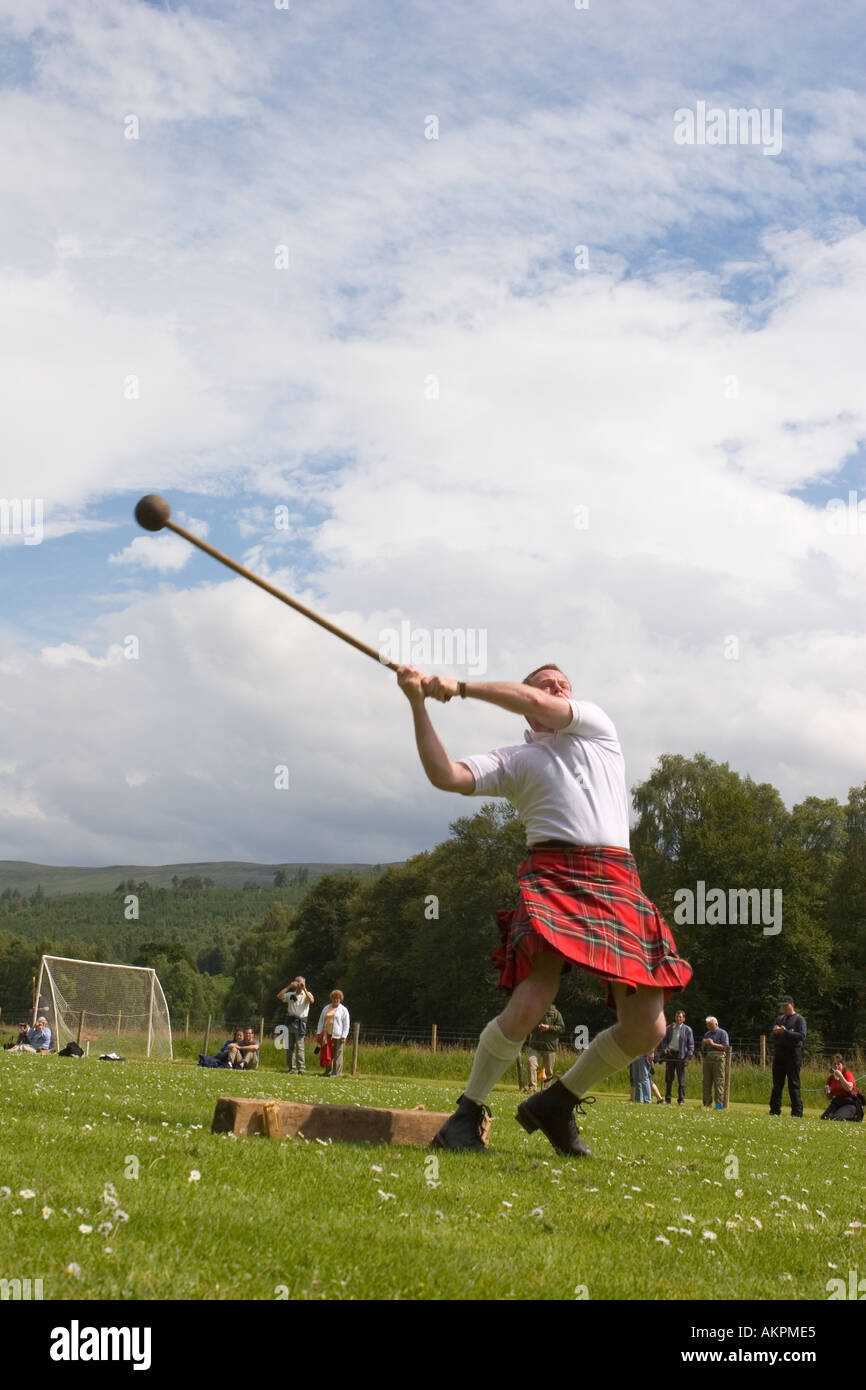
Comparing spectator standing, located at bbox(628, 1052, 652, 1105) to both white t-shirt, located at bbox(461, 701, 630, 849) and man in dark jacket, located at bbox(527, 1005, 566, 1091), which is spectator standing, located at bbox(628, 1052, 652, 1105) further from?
white t-shirt, located at bbox(461, 701, 630, 849)

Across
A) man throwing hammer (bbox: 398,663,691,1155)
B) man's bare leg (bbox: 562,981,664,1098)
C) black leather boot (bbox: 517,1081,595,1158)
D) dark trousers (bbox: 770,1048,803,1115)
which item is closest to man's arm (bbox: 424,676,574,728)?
man throwing hammer (bbox: 398,663,691,1155)

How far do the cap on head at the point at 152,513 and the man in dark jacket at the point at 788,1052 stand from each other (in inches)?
718

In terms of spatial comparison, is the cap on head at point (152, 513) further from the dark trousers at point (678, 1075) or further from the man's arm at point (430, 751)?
the dark trousers at point (678, 1075)

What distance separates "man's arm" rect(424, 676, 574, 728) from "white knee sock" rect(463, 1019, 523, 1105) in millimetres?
1572

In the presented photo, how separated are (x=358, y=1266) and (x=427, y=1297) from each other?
0.27m

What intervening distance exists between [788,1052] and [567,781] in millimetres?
18060

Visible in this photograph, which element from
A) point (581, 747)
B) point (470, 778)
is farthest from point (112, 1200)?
point (581, 747)

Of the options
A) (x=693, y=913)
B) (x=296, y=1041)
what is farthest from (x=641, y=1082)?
(x=693, y=913)

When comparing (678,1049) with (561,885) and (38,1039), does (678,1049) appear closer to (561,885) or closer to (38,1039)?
(38,1039)

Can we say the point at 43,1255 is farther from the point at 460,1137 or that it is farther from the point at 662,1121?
the point at 662,1121

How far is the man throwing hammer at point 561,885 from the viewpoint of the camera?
18.8 feet

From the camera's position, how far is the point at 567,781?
5.98 m

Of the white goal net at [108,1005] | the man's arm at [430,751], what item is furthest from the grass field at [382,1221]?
the white goal net at [108,1005]

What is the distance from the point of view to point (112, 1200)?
370 cm
